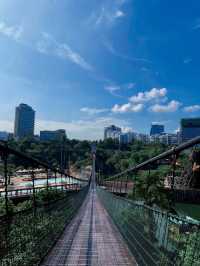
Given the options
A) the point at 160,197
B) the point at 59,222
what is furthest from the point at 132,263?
the point at 160,197

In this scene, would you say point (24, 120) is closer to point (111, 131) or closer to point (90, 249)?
point (111, 131)

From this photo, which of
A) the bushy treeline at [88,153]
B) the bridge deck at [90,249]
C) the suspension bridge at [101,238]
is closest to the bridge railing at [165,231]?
the suspension bridge at [101,238]

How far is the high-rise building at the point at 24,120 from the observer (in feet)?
462

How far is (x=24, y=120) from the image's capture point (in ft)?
466

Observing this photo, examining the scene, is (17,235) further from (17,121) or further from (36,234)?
(17,121)

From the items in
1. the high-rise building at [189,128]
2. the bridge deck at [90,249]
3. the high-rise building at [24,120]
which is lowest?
the bridge deck at [90,249]

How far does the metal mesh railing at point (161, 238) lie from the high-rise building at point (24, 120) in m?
139

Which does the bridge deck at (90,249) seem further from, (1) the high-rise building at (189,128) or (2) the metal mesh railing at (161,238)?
(1) the high-rise building at (189,128)

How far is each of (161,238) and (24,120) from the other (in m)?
144

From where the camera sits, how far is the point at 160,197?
14.2 meters

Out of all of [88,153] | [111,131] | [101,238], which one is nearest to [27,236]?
[101,238]

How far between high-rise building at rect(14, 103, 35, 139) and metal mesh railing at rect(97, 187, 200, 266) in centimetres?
13923

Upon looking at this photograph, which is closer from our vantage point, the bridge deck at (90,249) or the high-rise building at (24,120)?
the bridge deck at (90,249)

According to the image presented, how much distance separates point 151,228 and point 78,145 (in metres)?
85.9
